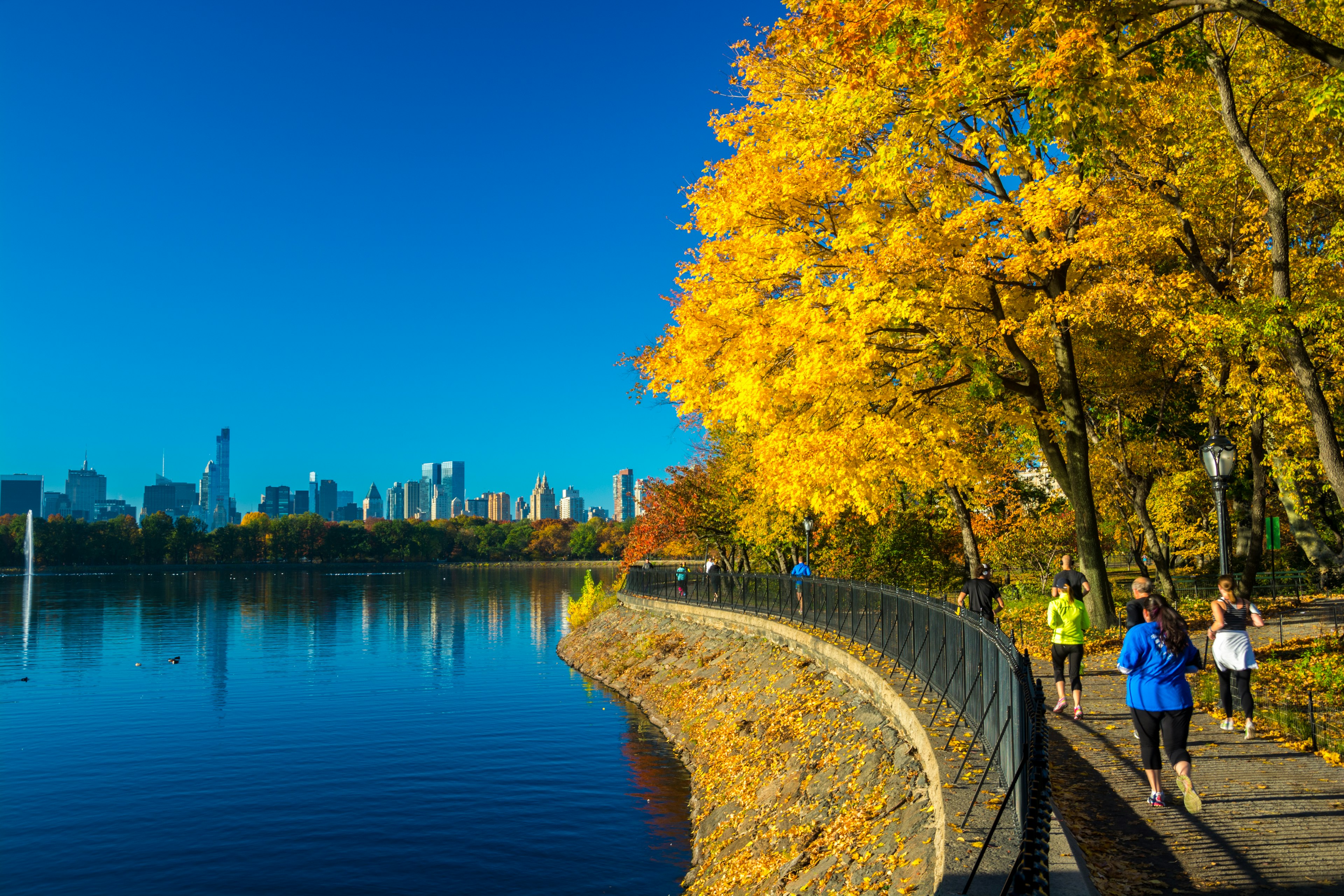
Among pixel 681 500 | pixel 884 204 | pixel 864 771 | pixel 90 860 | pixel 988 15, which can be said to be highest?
pixel 884 204

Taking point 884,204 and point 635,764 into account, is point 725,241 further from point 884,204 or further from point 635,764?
point 635,764

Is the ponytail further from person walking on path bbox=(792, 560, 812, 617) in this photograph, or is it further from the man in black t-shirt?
person walking on path bbox=(792, 560, 812, 617)

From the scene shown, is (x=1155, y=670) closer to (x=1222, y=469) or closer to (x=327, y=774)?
(x=1222, y=469)

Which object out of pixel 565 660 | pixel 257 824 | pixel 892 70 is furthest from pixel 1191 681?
pixel 565 660

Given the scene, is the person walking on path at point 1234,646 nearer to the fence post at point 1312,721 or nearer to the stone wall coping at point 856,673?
the fence post at point 1312,721

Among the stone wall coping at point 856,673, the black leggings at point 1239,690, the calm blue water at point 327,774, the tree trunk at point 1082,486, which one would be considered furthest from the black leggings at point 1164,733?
the tree trunk at point 1082,486

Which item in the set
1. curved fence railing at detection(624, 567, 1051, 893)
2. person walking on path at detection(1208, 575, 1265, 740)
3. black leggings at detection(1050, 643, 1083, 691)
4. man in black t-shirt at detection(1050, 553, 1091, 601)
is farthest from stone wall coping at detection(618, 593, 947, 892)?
person walking on path at detection(1208, 575, 1265, 740)

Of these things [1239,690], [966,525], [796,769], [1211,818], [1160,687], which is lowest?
[796,769]

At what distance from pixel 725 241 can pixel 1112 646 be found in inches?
434

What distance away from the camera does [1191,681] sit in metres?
14.3

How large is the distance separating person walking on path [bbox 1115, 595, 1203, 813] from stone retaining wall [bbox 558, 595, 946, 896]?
1.97 m

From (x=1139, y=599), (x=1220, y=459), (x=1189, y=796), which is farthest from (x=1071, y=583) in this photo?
(x=1189, y=796)

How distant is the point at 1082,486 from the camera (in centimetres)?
1956

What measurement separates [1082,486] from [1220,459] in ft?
14.7
